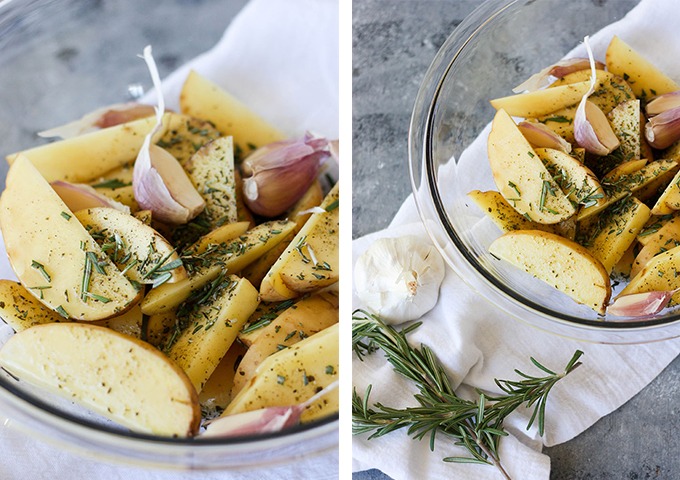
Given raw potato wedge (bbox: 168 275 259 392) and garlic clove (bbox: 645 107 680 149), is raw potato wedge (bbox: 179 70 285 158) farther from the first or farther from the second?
garlic clove (bbox: 645 107 680 149)

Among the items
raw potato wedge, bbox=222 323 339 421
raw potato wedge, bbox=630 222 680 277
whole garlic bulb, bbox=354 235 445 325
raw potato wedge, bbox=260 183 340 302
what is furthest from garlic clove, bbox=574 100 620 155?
raw potato wedge, bbox=222 323 339 421

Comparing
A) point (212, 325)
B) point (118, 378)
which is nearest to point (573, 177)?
point (212, 325)

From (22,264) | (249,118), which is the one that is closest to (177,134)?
(249,118)

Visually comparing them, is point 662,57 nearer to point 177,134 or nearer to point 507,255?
point 507,255

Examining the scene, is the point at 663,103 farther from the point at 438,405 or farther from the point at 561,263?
the point at 438,405

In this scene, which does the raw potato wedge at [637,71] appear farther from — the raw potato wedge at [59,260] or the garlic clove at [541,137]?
the raw potato wedge at [59,260]

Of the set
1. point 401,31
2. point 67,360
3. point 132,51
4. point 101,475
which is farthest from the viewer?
point 401,31
